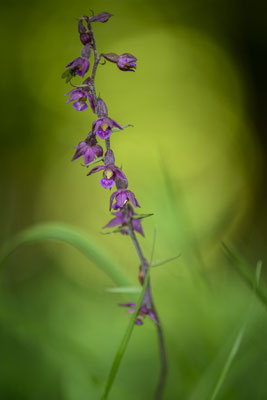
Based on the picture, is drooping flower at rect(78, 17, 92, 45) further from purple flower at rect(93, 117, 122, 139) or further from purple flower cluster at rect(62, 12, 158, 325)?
purple flower at rect(93, 117, 122, 139)

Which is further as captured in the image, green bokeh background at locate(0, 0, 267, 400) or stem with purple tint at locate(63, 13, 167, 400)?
green bokeh background at locate(0, 0, 267, 400)

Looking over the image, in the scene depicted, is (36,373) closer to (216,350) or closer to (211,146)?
(216,350)

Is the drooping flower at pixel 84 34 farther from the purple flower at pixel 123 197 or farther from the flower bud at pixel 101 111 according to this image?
the purple flower at pixel 123 197

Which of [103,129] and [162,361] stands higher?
[103,129]

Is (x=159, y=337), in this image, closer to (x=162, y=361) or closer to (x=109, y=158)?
(x=162, y=361)

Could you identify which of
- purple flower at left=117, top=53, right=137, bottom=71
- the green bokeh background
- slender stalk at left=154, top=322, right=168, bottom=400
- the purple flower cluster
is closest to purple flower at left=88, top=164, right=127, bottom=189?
the purple flower cluster

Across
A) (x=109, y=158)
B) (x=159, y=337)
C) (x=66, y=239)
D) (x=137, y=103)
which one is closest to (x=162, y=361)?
(x=159, y=337)

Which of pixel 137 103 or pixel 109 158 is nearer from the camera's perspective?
pixel 109 158

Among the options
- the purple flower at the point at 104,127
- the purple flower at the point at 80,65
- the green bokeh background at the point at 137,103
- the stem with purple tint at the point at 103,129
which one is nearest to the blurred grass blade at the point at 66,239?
the stem with purple tint at the point at 103,129
